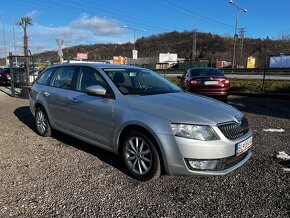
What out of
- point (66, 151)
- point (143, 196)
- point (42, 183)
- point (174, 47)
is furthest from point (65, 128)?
point (174, 47)

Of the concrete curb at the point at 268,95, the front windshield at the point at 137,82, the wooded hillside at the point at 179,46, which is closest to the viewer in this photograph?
the front windshield at the point at 137,82

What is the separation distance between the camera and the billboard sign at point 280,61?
13242 mm

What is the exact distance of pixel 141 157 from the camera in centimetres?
407

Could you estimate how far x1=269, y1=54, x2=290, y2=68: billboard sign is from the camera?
1324 centimetres

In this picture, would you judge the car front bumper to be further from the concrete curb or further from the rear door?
the concrete curb

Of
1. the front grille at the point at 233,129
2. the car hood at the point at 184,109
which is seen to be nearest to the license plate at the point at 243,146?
the front grille at the point at 233,129

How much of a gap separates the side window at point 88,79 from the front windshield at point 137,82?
0.16 m

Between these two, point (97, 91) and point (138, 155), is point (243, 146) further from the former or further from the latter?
point (97, 91)

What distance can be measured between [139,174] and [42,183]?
4.24 feet

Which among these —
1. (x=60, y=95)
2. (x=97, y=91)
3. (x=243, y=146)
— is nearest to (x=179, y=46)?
(x=60, y=95)

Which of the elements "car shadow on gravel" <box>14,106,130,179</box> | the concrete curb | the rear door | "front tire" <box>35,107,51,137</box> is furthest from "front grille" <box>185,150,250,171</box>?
the concrete curb

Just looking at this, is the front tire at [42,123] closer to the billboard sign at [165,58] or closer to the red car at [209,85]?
the red car at [209,85]

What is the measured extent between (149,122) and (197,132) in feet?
2.01

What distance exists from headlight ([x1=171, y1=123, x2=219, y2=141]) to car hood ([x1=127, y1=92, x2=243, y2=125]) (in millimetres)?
65
